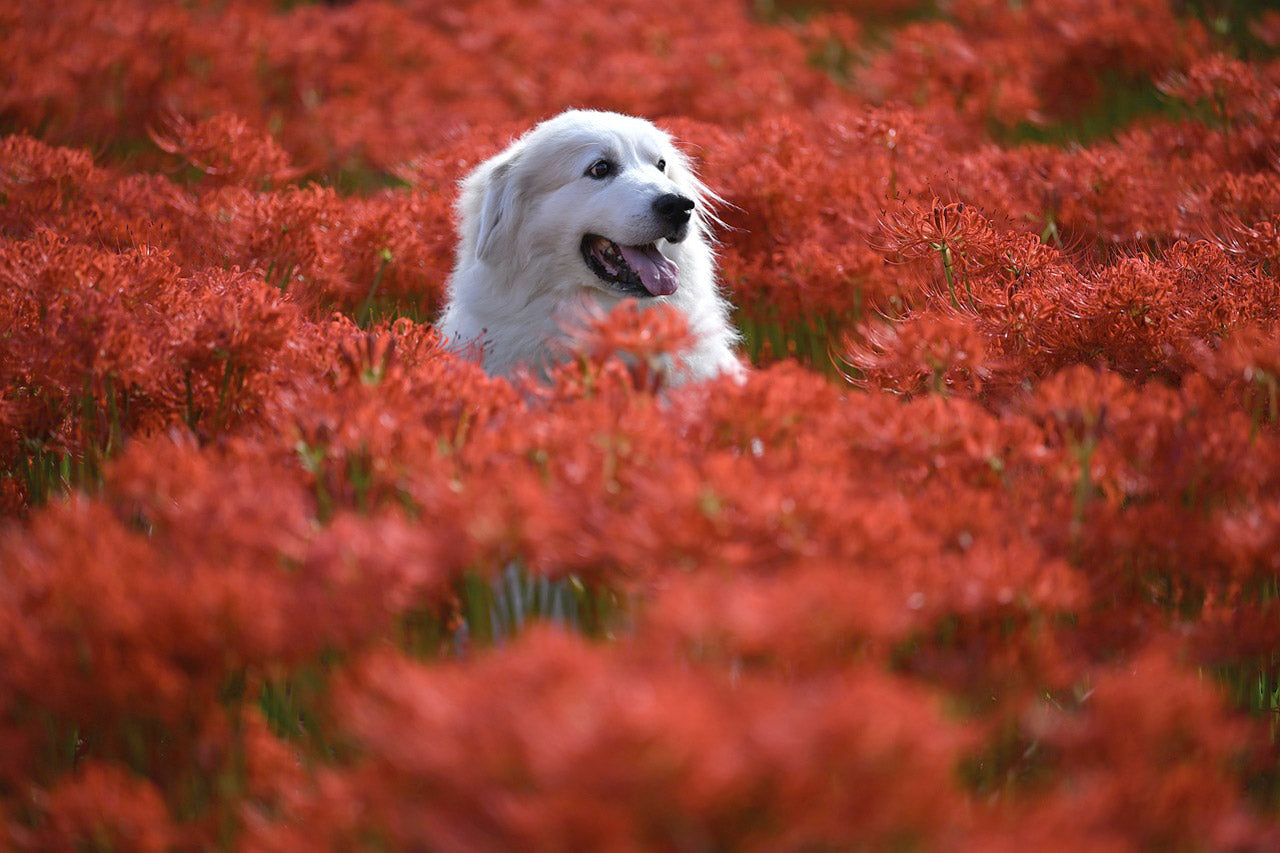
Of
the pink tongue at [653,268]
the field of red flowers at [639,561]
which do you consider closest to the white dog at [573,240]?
the pink tongue at [653,268]

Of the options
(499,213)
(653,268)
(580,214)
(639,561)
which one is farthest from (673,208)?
(639,561)

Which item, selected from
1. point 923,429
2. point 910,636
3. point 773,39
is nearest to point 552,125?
point 923,429

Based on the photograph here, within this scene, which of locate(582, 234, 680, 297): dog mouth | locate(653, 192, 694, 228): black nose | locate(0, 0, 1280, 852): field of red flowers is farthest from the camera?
locate(582, 234, 680, 297): dog mouth

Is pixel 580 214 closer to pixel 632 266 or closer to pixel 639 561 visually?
pixel 632 266

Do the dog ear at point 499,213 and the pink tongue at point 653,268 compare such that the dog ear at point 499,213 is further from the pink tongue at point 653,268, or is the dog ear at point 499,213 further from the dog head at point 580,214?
the pink tongue at point 653,268

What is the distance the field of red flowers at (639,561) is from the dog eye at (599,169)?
68 centimetres

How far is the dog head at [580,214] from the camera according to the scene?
12.2ft

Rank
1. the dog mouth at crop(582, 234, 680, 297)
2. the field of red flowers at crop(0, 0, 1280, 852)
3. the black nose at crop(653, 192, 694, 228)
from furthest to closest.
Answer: the dog mouth at crop(582, 234, 680, 297) → the black nose at crop(653, 192, 694, 228) → the field of red flowers at crop(0, 0, 1280, 852)

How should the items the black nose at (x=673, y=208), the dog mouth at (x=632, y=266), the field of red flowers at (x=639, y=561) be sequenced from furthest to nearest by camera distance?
the dog mouth at (x=632, y=266)
the black nose at (x=673, y=208)
the field of red flowers at (x=639, y=561)

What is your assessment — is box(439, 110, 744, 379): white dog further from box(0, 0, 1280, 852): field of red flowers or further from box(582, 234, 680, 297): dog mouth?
box(0, 0, 1280, 852): field of red flowers

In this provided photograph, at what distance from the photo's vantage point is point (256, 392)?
7.95ft

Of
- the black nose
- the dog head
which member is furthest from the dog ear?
the black nose

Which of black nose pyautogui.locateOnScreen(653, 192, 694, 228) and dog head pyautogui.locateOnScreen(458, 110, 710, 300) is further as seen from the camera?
dog head pyautogui.locateOnScreen(458, 110, 710, 300)

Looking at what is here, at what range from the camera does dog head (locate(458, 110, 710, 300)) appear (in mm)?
3717
